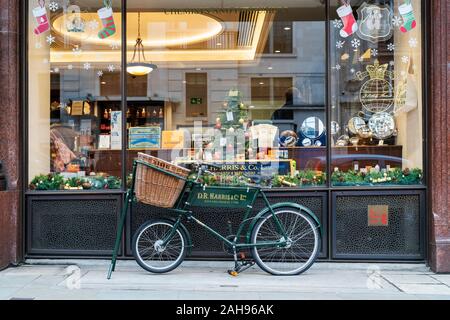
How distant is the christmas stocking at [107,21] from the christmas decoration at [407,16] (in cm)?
384

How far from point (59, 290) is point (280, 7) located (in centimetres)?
528

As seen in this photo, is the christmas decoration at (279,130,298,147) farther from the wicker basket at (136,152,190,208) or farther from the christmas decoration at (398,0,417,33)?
the wicker basket at (136,152,190,208)

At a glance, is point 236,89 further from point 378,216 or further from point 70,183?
point 378,216

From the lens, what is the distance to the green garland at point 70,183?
6848 mm

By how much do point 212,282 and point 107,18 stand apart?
151 inches

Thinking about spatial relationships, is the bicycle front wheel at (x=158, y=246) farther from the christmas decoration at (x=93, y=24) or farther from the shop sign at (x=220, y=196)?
the christmas decoration at (x=93, y=24)

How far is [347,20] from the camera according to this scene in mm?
6965

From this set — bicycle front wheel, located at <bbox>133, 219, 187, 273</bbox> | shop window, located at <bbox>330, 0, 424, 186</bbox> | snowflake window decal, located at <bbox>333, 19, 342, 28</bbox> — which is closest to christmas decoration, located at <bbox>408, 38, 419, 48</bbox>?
shop window, located at <bbox>330, 0, 424, 186</bbox>

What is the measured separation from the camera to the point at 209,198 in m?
5.98

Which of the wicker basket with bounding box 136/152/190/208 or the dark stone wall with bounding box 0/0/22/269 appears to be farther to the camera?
the dark stone wall with bounding box 0/0/22/269

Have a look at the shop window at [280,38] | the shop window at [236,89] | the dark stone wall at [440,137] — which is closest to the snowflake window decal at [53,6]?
the shop window at [236,89]

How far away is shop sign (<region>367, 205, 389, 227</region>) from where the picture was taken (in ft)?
21.5

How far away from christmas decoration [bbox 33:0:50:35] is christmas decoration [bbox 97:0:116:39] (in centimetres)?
71

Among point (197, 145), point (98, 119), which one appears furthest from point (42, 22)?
point (197, 145)
